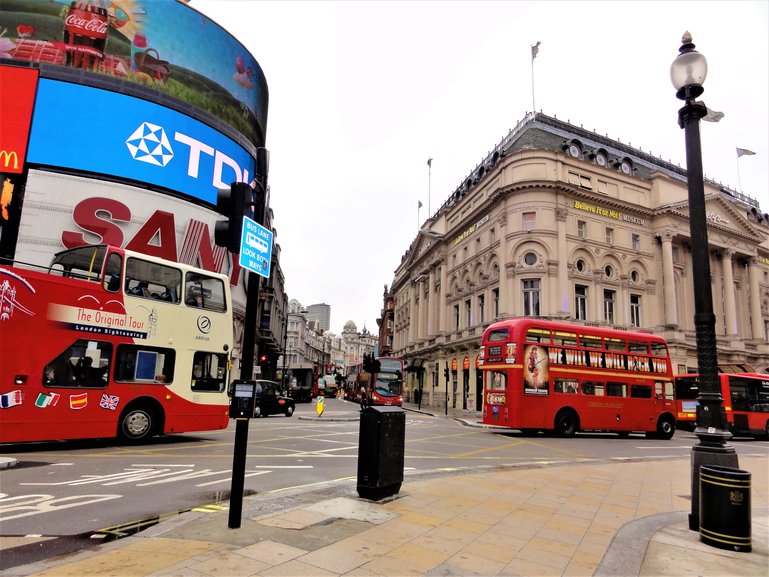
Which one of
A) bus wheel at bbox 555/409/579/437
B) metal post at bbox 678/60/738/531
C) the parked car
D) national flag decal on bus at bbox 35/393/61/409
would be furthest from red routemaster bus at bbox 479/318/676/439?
national flag decal on bus at bbox 35/393/61/409

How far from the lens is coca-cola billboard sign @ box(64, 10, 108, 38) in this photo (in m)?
32.3

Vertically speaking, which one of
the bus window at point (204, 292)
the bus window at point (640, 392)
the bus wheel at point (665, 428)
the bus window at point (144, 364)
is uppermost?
the bus window at point (204, 292)

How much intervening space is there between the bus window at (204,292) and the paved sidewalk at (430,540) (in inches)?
312

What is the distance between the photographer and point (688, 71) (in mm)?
7148

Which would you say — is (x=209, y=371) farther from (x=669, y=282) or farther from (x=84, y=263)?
(x=669, y=282)

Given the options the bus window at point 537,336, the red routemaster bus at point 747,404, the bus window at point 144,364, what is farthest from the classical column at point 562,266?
the bus window at point 144,364

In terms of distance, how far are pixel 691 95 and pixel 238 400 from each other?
749cm

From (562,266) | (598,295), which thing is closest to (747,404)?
(598,295)

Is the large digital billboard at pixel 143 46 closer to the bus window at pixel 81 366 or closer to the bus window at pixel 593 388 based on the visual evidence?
the bus window at pixel 81 366

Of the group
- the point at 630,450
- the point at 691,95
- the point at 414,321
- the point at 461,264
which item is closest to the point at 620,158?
the point at 461,264

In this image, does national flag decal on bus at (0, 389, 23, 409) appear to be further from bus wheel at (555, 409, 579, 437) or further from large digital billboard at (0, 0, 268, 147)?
large digital billboard at (0, 0, 268, 147)

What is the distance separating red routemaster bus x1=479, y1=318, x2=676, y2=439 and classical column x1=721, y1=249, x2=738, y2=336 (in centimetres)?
2864

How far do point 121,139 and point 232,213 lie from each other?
103 feet

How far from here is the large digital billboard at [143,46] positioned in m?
31.2
